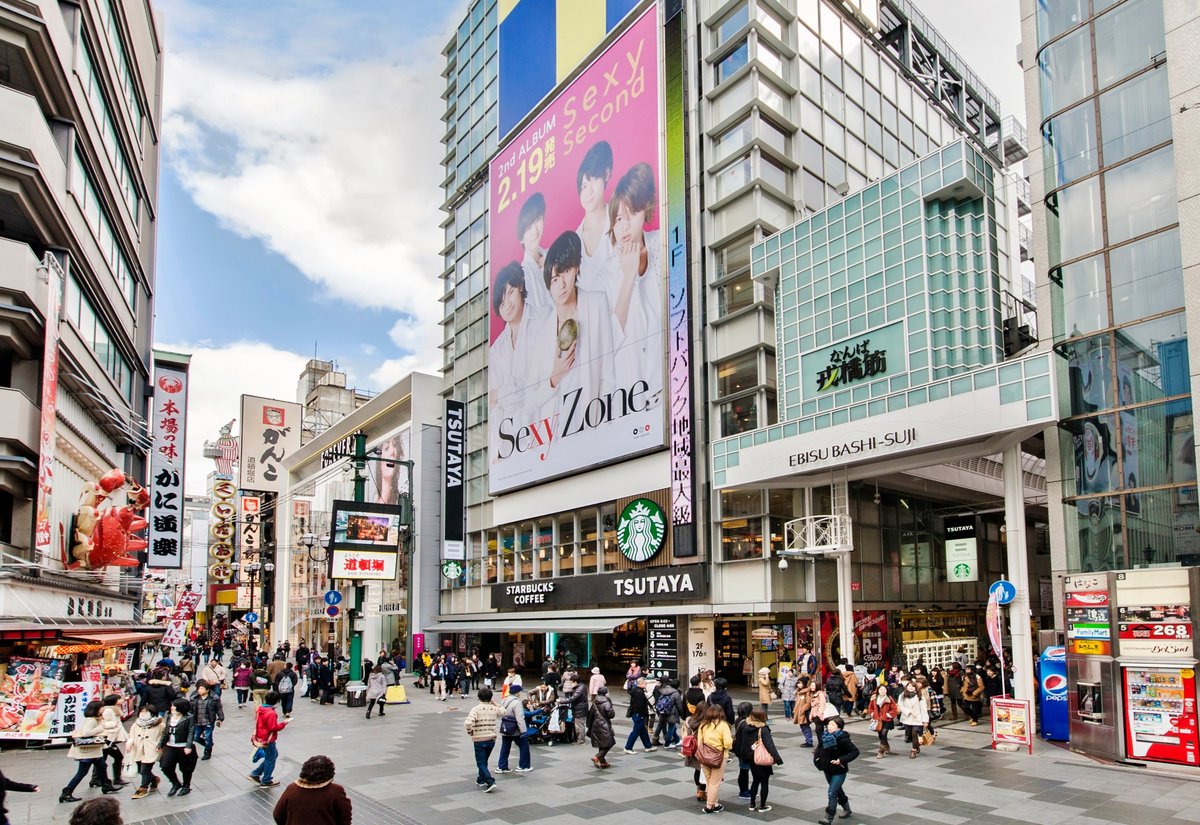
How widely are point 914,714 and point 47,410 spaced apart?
21.9 meters

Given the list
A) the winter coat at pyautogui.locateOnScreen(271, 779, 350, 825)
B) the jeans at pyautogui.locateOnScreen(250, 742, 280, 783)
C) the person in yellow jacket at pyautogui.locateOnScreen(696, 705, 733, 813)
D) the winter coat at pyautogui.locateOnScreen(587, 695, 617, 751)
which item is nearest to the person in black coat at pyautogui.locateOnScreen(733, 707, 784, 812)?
the person in yellow jacket at pyautogui.locateOnScreen(696, 705, 733, 813)

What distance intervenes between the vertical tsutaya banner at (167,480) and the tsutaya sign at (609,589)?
15.1 metres

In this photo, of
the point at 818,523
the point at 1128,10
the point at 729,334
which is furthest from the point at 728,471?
the point at 1128,10

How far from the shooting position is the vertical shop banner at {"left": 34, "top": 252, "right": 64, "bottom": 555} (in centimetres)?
2208

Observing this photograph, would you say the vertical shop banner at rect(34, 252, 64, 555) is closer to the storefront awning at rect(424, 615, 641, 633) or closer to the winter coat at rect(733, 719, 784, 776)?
the winter coat at rect(733, 719, 784, 776)

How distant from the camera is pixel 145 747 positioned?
1438cm

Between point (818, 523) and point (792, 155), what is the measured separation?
14692 mm

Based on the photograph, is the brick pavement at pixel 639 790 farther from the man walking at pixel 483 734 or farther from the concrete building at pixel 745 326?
the concrete building at pixel 745 326

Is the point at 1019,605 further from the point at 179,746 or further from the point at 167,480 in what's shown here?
the point at 167,480

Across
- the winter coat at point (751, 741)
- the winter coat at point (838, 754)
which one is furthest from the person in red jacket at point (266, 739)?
the winter coat at point (838, 754)

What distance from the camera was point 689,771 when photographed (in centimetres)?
1630

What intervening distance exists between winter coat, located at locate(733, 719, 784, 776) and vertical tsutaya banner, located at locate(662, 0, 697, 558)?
1887 cm

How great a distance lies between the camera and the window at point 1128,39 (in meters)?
18.9

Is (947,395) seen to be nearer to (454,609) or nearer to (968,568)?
(968,568)
